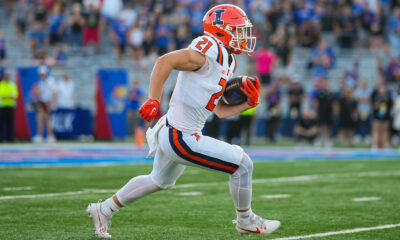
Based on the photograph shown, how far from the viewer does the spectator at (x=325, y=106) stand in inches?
814

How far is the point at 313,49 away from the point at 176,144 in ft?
60.1

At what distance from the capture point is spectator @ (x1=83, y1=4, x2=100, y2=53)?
71.9 ft

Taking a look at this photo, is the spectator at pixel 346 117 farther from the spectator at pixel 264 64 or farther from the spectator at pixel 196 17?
the spectator at pixel 196 17

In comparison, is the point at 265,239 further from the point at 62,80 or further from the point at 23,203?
the point at 62,80

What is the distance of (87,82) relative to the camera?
21797 millimetres

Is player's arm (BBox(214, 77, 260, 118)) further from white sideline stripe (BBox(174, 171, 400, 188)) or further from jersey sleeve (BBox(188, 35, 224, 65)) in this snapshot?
white sideline stripe (BBox(174, 171, 400, 188))

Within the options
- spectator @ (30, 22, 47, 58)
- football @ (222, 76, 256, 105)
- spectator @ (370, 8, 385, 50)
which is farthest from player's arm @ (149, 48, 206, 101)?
spectator @ (370, 8, 385, 50)

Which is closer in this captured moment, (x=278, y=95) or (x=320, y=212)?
(x=320, y=212)

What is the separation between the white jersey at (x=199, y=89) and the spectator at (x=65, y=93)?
14.4 metres

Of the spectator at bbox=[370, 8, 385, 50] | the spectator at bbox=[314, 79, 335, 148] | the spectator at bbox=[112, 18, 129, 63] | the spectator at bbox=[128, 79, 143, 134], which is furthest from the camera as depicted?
the spectator at bbox=[370, 8, 385, 50]

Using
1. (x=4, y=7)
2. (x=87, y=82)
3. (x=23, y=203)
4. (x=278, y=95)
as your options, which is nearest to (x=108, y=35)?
(x=87, y=82)

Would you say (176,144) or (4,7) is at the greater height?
(4,7)

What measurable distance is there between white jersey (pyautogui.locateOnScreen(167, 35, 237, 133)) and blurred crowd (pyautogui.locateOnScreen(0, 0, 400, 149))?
13781mm

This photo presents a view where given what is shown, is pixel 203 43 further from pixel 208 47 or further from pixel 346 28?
pixel 346 28
